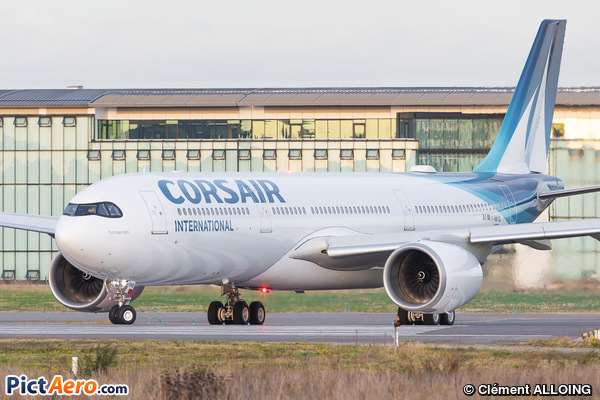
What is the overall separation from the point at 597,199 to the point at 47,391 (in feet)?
179

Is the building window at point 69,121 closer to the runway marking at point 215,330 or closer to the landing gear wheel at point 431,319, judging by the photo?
the runway marking at point 215,330

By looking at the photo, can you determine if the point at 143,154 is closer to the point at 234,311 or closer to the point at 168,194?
the point at 234,311

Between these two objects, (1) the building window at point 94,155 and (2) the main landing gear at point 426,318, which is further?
(1) the building window at point 94,155

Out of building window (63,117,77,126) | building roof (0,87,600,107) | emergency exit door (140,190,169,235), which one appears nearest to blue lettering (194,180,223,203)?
emergency exit door (140,190,169,235)

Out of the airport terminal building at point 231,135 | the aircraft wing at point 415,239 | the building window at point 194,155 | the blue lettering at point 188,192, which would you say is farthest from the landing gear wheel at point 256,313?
the building window at point 194,155

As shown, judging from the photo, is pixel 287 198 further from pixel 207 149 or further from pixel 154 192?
pixel 207 149

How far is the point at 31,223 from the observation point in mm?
37719

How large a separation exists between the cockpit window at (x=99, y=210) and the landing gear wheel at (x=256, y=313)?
652 centimetres

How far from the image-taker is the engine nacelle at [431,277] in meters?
32.6

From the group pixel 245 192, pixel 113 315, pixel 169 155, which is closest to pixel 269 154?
pixel 169 155

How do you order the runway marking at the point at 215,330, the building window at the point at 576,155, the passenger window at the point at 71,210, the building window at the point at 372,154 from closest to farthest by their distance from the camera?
the runway marking at the point at 215,330 < the passenger window at the point at 71,210 < the building window at the point at 576,155 < the building window at the point at 372,154

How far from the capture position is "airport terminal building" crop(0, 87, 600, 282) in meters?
70.4

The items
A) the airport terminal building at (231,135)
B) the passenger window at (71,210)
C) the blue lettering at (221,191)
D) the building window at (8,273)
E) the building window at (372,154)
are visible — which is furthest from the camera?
the building window at (8,273)

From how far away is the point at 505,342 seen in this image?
27188 mm
